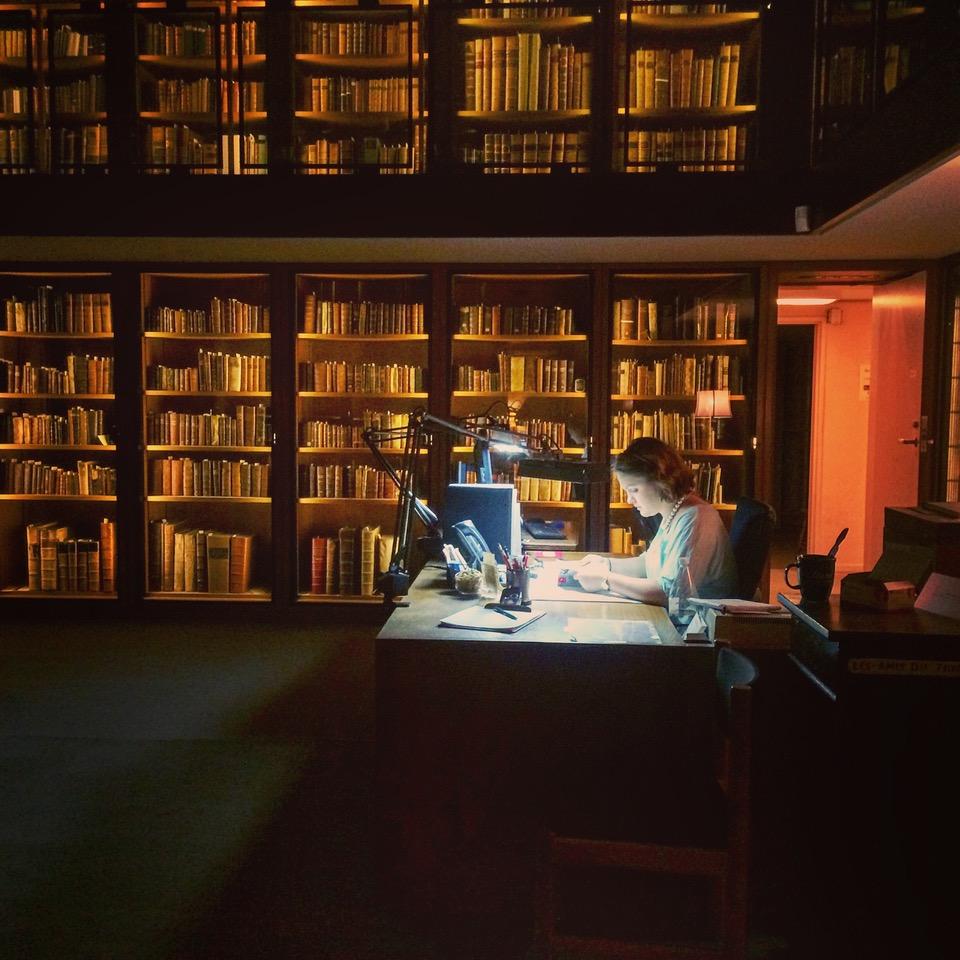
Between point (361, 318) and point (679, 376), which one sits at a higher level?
point (361, 318)

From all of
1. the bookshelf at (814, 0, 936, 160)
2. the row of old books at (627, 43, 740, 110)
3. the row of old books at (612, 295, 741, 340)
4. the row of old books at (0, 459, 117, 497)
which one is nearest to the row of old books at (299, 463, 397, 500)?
the row of old books at (0, 459, 117, 497)

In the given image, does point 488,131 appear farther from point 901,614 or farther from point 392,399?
point 901,614

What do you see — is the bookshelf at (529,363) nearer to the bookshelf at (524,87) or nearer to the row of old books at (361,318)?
the row of old books at (361,318)

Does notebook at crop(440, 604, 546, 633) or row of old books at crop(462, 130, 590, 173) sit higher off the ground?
row of old books at crop(462, 130, 590, 173)

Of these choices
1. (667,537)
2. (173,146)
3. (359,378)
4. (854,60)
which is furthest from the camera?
(359,378)

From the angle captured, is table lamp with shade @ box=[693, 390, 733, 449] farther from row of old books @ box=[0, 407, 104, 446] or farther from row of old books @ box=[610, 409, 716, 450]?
row of old books @ box=[0, 407, 104, 446]

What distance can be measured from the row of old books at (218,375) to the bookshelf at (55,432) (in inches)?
15.2

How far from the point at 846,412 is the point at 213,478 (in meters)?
5.78

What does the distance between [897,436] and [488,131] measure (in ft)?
11.0

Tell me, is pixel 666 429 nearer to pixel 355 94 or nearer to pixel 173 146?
pixel 355 94

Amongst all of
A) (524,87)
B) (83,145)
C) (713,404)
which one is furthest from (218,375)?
(713,404)

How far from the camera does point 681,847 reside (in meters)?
1.63

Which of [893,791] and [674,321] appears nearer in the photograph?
[893,791]

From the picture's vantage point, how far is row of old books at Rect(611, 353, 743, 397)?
503cm
